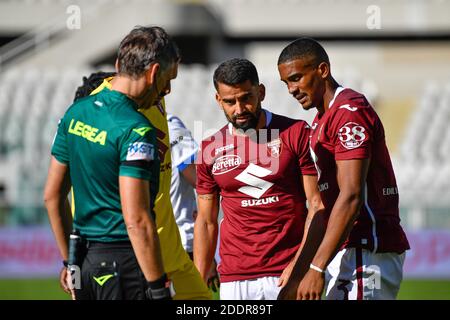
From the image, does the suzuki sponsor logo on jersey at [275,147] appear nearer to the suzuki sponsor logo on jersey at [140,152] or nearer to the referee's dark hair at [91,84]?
the referee's dark hair at [91,84]

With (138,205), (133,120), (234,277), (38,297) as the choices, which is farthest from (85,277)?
(38,297)

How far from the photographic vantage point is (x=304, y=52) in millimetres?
5680

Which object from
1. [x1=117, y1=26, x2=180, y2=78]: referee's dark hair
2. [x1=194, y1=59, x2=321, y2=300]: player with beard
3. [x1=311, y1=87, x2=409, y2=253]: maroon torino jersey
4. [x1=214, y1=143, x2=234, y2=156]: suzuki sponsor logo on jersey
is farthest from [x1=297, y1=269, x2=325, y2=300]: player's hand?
[x1=117, y1=26, x2=180, y2=78]: referee's dark hair

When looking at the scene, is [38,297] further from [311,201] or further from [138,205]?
[138,205]

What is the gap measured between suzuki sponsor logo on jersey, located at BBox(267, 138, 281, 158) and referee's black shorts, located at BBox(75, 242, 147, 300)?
1610 mm

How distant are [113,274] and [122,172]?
0.59m

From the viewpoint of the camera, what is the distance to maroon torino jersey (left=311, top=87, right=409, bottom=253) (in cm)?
545

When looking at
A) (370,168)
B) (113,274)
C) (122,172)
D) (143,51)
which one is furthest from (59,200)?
(370,168)

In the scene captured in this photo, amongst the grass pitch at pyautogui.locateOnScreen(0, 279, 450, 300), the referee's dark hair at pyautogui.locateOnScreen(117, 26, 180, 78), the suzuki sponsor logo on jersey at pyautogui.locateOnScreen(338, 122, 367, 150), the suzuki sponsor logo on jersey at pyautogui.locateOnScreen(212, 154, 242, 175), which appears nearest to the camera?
the referee's dark hair at pyautogui.locateOnScreen(117, 26, 180, 78)

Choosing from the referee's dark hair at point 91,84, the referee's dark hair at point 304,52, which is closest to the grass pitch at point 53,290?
the referee's dark hair at point 91,84

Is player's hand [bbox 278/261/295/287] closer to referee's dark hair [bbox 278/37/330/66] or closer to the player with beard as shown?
the player with beard

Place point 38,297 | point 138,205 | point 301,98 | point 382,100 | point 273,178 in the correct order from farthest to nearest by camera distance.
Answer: point 382,100, point 38,297, point 273,178, point 301,98, point 138,205

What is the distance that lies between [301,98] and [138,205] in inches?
61.7
